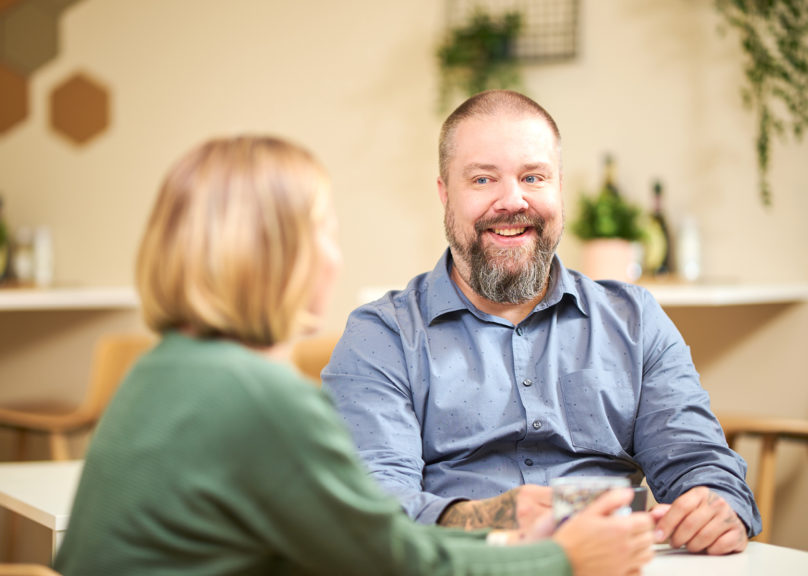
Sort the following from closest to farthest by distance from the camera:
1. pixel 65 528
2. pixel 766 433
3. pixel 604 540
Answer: pixel 604 540 → pixel 65 528 → pixel 766 433

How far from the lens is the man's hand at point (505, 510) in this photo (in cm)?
125

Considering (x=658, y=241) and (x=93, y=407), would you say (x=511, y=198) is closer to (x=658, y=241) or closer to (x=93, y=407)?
(x=658, y=241)

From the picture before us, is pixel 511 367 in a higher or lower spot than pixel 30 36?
lower

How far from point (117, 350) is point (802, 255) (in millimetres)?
2646

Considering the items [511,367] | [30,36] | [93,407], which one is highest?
[30,36]

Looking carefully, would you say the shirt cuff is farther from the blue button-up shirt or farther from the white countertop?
the white countertop

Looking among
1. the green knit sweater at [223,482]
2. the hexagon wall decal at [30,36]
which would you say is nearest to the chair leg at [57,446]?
the hexagon wall decal at [30,36]

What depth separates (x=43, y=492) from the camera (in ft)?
5.33

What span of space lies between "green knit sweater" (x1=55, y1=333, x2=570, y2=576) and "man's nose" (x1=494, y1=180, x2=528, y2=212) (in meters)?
0.91

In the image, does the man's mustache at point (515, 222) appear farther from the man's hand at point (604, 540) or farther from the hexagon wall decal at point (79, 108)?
the hexagon wall decal at point (79, 108)

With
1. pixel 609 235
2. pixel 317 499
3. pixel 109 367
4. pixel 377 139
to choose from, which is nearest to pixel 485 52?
pixel 377 139

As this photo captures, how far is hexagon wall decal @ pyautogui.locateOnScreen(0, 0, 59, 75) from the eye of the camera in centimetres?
420

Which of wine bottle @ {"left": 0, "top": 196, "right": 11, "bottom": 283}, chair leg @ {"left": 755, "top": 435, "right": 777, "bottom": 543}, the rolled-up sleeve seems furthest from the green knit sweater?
wine bottle @ {"left": 0, "top": 196, "right": 11, "bottom": 283}

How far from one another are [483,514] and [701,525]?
12.6 inches
